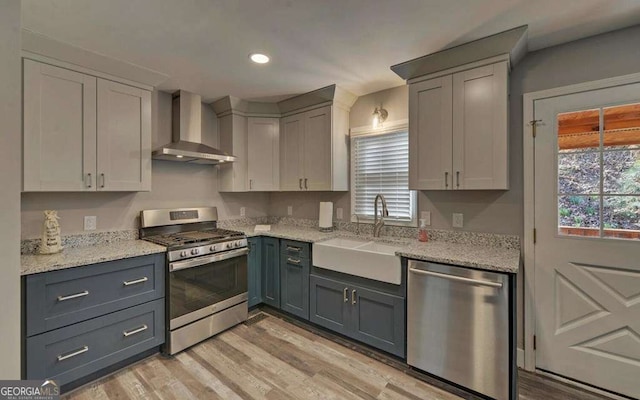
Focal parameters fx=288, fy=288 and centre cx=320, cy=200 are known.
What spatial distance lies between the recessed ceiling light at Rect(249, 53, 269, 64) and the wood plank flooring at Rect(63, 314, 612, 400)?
2444 millimetres

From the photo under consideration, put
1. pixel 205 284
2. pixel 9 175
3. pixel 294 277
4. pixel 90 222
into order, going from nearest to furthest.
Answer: pixel 9 175 → pixel 90 222 → pixel 205 284 → pixel 294 277

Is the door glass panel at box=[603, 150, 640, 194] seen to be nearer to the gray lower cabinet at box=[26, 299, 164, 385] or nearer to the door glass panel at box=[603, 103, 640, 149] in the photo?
the door glass panel at box=[603, 103, 640, 149]

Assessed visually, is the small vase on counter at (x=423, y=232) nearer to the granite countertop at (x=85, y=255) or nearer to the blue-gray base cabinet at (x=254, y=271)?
the blue-gray base cabinet at (x=254, y=271)

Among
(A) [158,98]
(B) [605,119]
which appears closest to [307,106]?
(A) [158,98]

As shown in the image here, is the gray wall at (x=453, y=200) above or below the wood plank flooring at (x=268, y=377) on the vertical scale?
above

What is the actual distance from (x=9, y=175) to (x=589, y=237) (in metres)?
3.12

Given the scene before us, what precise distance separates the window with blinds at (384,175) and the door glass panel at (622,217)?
1341 mm

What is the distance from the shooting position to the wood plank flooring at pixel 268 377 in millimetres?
1972

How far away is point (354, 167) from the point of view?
330 cm

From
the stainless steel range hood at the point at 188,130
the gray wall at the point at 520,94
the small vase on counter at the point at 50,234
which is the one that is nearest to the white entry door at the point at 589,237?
the gray wall at the point at 520,94

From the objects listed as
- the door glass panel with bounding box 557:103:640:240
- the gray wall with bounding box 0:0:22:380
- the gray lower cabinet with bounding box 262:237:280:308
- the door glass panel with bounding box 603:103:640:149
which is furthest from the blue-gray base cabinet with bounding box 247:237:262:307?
the door glass panel with bounding box 603:103:640:149

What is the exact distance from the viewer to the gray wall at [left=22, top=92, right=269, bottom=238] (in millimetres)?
2346

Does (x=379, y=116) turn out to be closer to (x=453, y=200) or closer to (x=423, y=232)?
(x=453, y=200)

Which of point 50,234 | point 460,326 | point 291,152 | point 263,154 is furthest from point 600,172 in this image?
point 50,234
